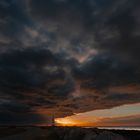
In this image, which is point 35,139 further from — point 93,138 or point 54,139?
point 93,138

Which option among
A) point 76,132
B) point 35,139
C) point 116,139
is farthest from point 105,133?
point 35,139

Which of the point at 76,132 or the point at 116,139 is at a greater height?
the point at 76,132

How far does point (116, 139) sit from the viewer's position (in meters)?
30.7

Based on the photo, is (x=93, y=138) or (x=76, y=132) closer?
(x=93, y=138)

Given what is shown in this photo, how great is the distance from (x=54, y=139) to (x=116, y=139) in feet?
102

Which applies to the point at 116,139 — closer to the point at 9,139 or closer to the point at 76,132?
the point at 76,132

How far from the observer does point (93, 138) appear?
35.2 metres

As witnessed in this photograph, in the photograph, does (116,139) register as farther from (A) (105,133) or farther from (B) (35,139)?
(B) (35,139)

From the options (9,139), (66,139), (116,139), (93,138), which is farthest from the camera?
(9,139)

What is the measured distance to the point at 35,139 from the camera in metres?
56.5

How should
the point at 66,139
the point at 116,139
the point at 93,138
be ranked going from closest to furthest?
the point at 116,139
the point at 93,138
the point at 66,139

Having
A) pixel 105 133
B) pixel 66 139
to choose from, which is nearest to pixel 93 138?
pixel 105 133

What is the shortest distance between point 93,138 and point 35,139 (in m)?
24.8

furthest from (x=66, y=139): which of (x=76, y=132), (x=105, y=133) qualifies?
(x=105, y=133)
